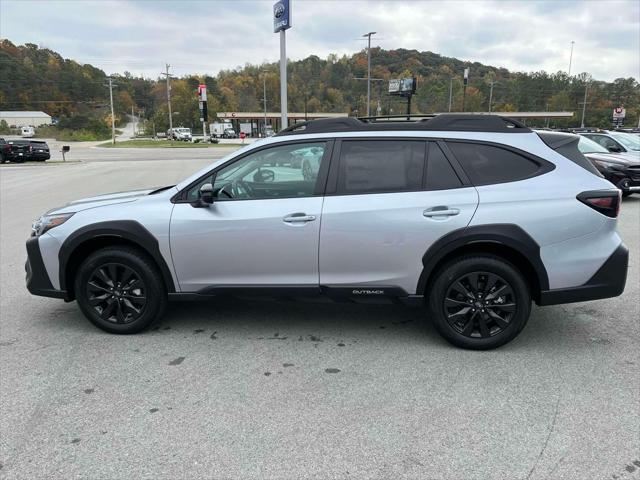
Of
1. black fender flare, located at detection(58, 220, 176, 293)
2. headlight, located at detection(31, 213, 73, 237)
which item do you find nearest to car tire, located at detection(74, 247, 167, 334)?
black fender flare, located at detection(58, 220, 176, 293)

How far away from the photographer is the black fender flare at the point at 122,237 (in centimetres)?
405

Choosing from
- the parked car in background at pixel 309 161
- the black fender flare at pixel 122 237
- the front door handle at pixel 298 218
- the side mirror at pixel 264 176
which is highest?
the parked car in background at pixel 309 161

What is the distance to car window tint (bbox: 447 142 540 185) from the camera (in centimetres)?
388

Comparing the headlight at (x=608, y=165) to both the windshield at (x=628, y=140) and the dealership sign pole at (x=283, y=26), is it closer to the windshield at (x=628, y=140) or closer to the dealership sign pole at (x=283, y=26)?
the windshield at (x=628, y=140)

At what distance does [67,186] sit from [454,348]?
1588cm

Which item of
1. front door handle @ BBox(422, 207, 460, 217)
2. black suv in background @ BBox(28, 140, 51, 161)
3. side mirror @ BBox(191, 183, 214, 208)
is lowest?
black suv in background @ BBox(28, 140, 51, 161)

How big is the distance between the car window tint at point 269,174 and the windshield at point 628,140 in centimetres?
1290

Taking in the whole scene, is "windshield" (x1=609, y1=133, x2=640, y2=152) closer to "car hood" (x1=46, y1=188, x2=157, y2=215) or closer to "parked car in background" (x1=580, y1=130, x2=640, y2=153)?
"parked car in background" (x1=580, y1=130, x2=640, y2=153)

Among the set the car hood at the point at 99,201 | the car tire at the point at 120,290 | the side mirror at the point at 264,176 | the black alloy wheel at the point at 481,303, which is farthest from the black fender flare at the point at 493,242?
the car hood at the point at 99,201

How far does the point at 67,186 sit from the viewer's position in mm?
16469

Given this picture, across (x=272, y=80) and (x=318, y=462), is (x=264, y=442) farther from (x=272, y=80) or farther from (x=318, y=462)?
(x=272, y=80)

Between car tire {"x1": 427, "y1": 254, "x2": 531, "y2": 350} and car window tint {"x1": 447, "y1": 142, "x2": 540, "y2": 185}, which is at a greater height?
car window tint {"x1": 447, "y1": 142, "x2": 540, "y2": 185}

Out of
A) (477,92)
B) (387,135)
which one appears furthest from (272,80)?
(387,135)

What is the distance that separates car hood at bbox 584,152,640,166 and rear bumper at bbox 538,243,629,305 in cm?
942
